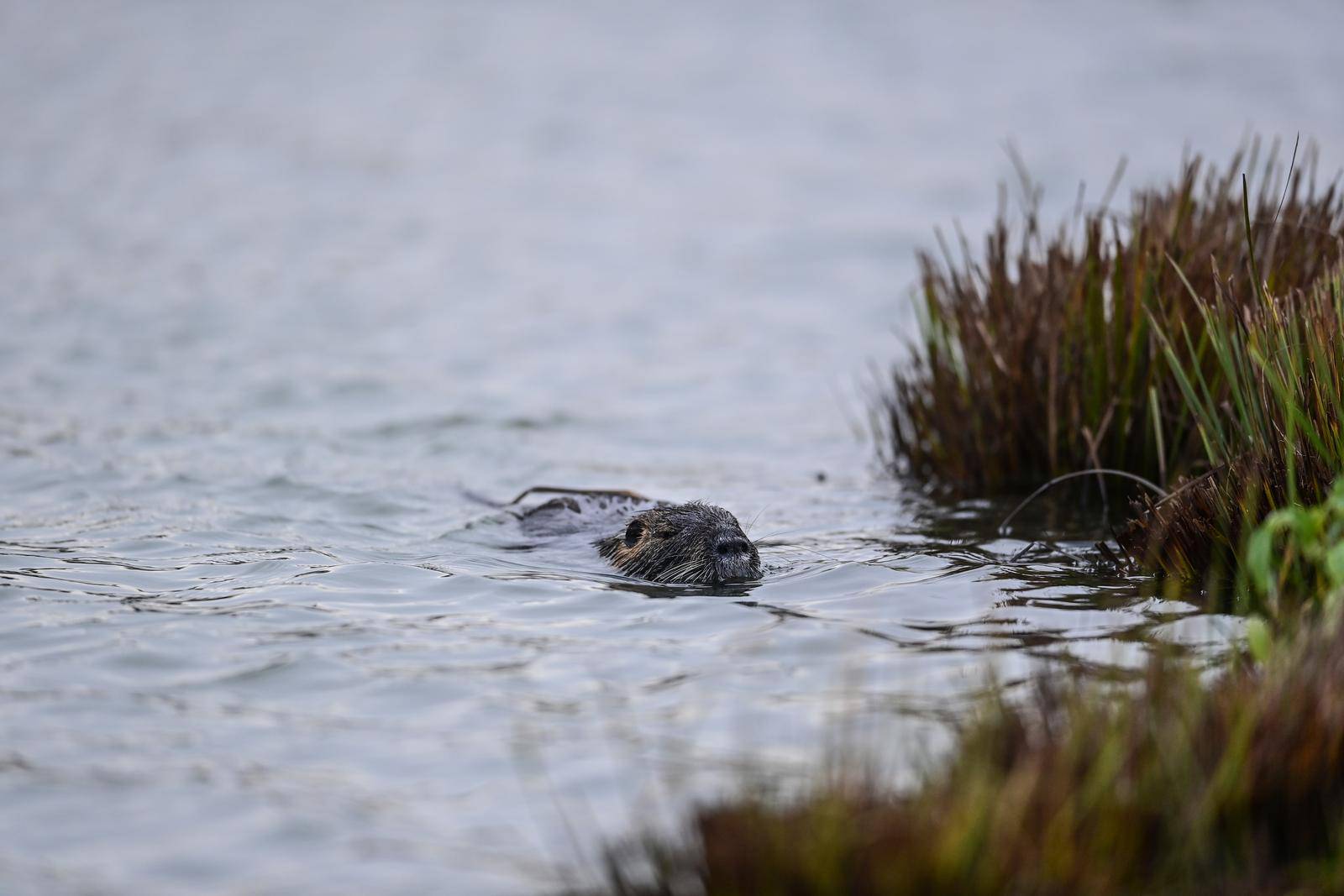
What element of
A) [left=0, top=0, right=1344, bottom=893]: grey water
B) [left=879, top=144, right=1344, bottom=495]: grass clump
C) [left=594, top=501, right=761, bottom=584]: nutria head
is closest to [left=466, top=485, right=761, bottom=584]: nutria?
[left=594, top=501, right=761, bottom=584]: nutria head

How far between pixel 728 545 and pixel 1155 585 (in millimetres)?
1519

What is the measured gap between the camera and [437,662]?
4.14 meters

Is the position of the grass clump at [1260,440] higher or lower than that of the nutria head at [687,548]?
higher

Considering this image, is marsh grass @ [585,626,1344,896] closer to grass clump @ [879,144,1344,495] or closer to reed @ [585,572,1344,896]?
reed @ [585,572,1344,896]

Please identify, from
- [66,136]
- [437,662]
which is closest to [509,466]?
[437,662]

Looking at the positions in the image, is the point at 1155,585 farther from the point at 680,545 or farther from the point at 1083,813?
the point at 1083,813

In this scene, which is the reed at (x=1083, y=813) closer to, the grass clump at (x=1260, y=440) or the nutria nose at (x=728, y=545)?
the grass clump at (x=1260, y=440)

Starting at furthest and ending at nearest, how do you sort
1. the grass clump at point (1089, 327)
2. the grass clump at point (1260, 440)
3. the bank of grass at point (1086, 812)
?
the grass clump at point (1089, 327), the grass clump at point (1260, 440), the bank of grass at point (1086, 812)

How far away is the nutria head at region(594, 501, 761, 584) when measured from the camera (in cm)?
520

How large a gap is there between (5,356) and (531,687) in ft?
26.3

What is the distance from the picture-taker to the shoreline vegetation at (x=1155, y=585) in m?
2.49

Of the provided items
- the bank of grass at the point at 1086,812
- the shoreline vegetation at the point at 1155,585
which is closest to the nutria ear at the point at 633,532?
the shoreline vegetation at the point at 1155,585

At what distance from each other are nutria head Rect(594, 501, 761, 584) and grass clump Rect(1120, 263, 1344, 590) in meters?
1.44

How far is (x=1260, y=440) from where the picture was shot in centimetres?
429
